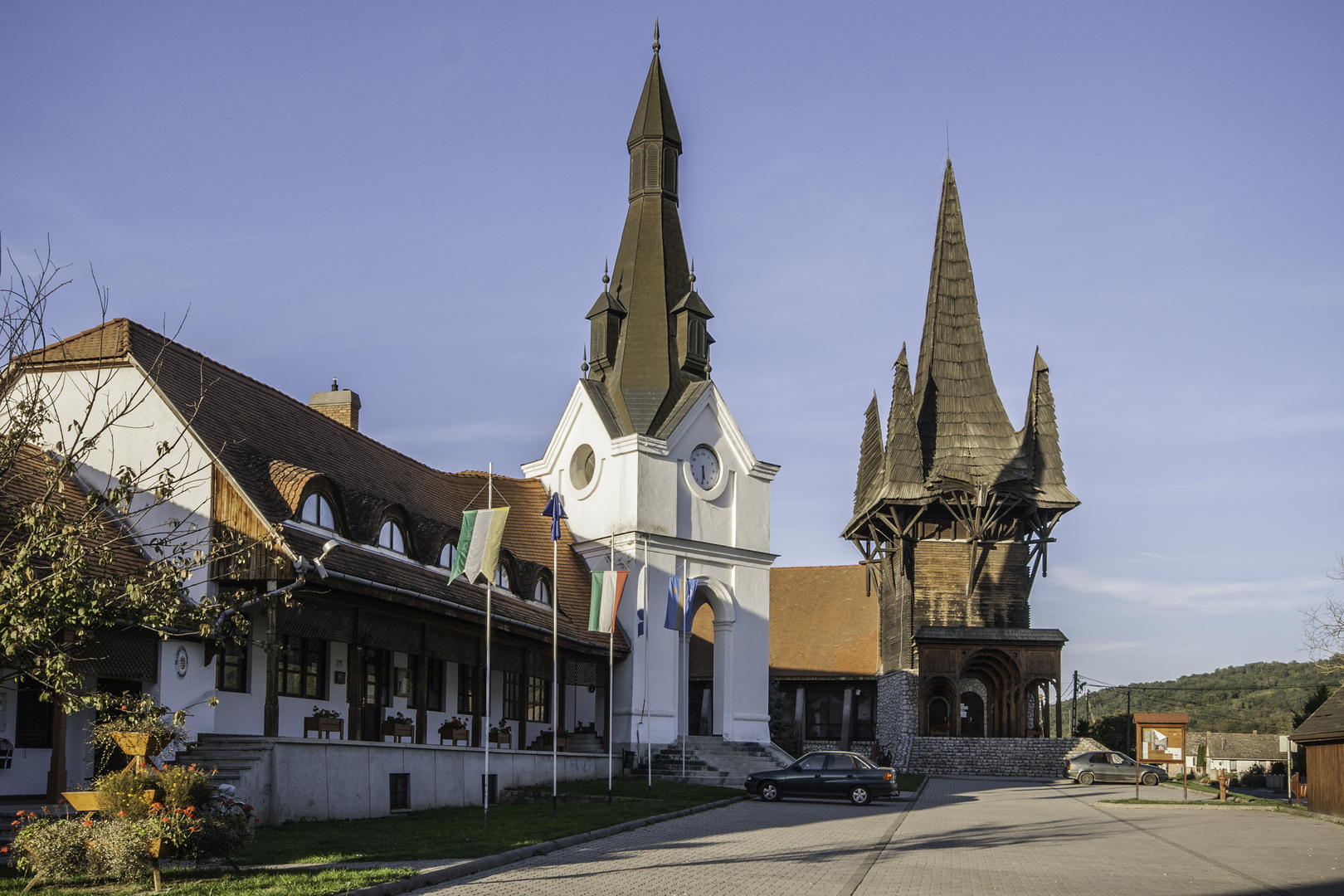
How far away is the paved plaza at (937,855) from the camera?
13492 millimetres

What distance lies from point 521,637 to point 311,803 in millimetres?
Answer: 10832

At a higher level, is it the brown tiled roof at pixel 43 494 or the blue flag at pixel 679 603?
the brown tiled roof at pixel 43 494

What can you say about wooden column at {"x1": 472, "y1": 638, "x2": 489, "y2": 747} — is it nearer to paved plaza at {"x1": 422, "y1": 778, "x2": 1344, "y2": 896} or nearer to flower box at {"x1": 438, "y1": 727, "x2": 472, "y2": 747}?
flower box at {"x1": 438, "y1": 727, "x2": 472, "y2": 747}

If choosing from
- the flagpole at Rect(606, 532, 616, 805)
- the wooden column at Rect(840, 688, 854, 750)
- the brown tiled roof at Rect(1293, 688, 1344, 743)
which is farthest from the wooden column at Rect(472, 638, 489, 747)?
the wooden column at Rect(840, 688, 854, 750)

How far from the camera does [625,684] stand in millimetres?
35781

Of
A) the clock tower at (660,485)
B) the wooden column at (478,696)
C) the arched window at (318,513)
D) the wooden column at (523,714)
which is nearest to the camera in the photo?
the arched window at (318,513)

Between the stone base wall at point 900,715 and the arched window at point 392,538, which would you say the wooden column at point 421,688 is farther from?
the stone base wall at point 900,715

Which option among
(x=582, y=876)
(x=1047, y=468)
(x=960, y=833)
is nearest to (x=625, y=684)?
(x=960, y=833)

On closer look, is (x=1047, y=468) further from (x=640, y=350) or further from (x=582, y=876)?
(x=582, y=876)

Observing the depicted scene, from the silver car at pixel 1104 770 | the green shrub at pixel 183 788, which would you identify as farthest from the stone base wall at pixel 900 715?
the green shrub at pixel 183 788

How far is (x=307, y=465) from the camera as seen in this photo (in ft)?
84.4

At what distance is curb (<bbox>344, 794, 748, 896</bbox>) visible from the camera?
11.8m

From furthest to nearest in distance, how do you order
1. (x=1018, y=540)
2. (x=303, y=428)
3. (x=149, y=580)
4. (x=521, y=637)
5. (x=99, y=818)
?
(x=1018, y=540) → (x=521, y=637) → (x=303, y=428) → (x=149, y=580) → (x=99, y=818)

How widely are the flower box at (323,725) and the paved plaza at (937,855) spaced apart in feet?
21.7
